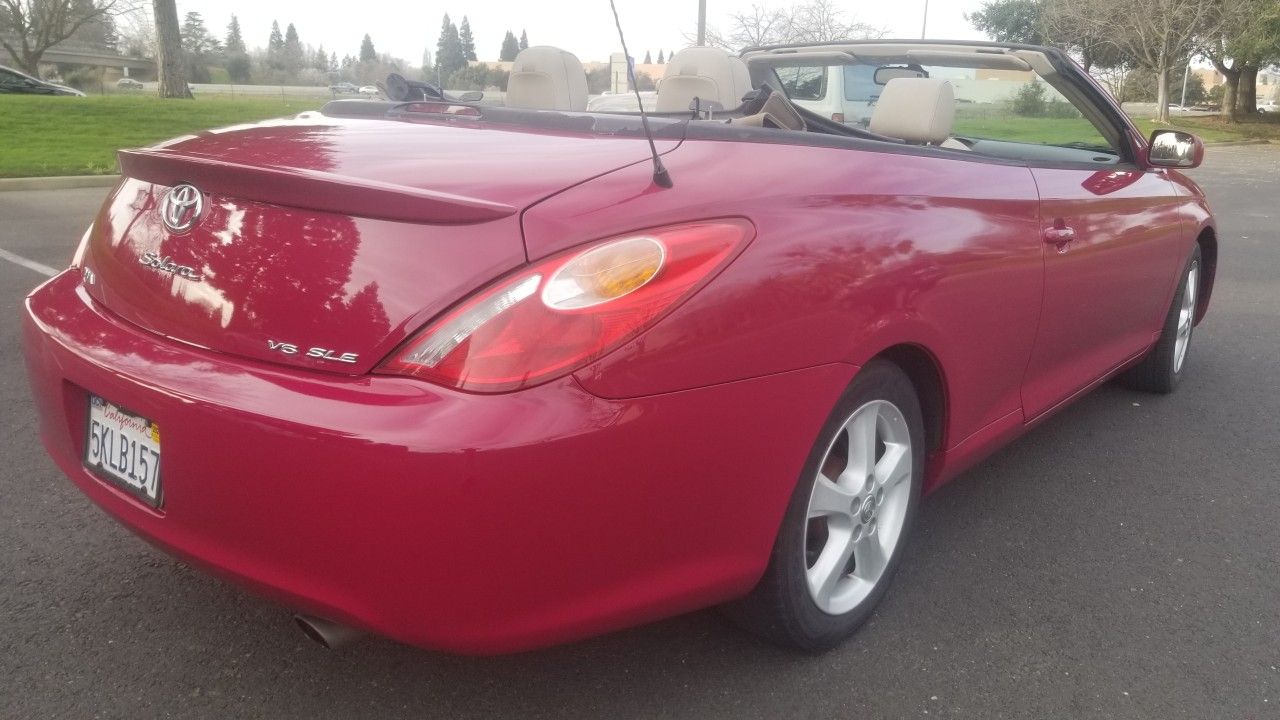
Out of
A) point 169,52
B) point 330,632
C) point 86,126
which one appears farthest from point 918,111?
point 169,52

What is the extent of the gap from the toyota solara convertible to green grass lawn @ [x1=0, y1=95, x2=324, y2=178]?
1069cm

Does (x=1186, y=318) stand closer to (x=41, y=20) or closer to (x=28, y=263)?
(x=28, y=263)

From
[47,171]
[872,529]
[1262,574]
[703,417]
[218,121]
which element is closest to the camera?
[703,417]

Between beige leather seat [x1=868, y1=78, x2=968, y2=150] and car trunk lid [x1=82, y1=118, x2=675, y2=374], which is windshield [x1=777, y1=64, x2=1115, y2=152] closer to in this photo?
beige leather seat [x1=868, y1=78, x2=968, y2=150]

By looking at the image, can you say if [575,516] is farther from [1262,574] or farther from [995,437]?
[1262,574]

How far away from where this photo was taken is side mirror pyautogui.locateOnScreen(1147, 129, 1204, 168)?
12.8ft

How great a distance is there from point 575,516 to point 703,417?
11.5 inches

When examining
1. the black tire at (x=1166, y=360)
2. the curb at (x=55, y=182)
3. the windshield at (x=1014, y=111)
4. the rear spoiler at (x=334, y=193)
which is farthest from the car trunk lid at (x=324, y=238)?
the curb at (x=55, y=182)

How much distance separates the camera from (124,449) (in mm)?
2037

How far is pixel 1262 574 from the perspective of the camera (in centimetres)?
296

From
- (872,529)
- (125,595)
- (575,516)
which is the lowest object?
(125,595)

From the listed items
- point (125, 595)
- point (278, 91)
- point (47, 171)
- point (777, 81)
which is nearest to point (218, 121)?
point (47, 171)

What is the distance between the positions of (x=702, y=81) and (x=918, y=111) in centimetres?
65

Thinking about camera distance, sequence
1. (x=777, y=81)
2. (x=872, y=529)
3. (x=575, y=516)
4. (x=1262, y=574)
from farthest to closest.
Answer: (x=777, y=81), (x=1262, y=574), (x=872, y=529), (x=575, y=516)
